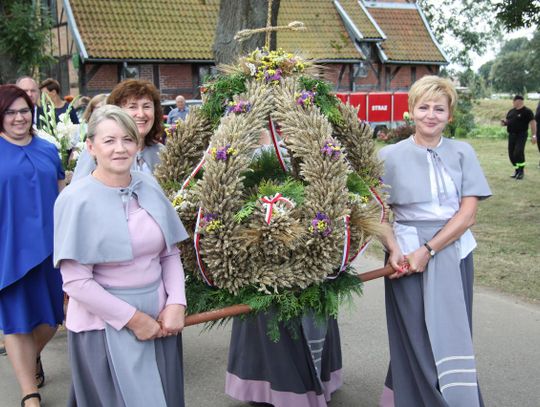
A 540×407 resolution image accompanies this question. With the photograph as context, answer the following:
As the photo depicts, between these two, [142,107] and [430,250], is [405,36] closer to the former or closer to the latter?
[142,107]

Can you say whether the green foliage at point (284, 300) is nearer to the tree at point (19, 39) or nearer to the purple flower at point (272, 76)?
the purple flower at point (272, 76)

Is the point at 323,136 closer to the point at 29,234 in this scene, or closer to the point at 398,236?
the point at 398,236

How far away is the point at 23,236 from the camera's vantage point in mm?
4016

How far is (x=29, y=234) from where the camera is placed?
4023 millimetres

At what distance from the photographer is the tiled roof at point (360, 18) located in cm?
2884

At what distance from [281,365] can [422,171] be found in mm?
1396

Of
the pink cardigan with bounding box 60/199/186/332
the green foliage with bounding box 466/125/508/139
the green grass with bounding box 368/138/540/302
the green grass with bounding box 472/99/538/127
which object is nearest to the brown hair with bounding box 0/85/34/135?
the pink cardigan with bounding box 60/199/186/332

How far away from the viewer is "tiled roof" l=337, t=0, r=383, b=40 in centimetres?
2884

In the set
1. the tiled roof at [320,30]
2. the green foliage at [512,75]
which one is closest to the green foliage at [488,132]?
the tiled roof at [320,30]

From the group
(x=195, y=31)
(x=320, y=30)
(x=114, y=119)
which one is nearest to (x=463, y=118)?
(x=320, y=30)

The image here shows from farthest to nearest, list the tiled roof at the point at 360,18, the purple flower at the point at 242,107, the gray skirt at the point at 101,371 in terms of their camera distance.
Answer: the tiled roof at the point at 360,18, the purple flower at the point at 242,107, the gray skirt at the point at 101,371

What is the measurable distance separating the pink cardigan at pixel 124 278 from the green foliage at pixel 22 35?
14592 mm

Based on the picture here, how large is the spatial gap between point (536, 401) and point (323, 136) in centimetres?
237

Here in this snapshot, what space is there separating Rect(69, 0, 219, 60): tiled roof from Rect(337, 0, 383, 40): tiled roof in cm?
669
